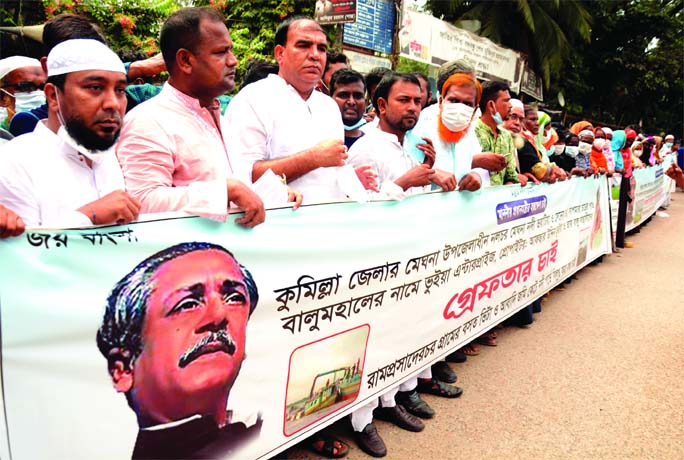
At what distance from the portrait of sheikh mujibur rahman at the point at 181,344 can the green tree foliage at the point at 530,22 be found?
16.3 metres

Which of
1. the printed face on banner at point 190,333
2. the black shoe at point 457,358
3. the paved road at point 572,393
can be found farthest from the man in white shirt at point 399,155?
the printed face on banner at point 190,333

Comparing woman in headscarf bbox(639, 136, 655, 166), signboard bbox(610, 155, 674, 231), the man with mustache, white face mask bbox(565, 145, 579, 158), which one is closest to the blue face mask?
the man with mustache

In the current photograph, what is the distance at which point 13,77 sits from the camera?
273cm

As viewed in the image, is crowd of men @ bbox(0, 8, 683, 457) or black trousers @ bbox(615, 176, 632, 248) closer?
crowd of men @ bbox(0, 8, 683, 457)

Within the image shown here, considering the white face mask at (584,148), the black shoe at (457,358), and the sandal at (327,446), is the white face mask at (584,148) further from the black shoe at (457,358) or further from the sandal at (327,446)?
the sandal at (327,446)

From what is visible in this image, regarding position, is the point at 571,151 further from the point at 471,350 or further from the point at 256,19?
the point at 256,19

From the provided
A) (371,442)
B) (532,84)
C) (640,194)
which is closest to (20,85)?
(371,442)

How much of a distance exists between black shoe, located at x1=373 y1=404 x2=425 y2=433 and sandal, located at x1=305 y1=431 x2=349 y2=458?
1.27 feet

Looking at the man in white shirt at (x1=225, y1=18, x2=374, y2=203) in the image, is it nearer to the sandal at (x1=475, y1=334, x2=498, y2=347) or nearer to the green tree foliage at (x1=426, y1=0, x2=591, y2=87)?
the sandal at (x1=475, y1=334, x2=498, y2=347)

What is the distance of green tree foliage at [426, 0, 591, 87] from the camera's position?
53.5 ft

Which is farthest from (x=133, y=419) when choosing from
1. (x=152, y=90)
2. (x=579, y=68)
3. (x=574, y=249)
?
(x=579, y=68)

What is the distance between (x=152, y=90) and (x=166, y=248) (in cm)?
174

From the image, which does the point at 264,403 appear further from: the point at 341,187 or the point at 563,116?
the point at 563,116

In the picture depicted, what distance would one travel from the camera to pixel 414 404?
305 centimetres
